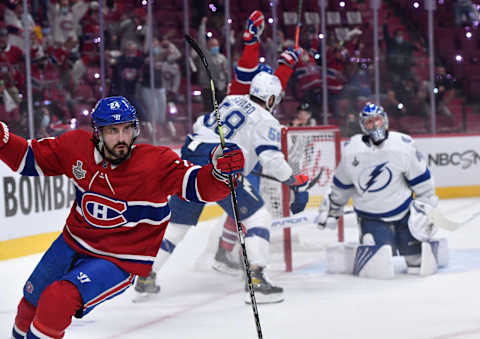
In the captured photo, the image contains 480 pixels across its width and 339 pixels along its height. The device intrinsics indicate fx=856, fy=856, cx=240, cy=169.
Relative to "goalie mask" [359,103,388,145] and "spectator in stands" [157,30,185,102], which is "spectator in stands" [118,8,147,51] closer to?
"spectator in stands" [157,30,185,102]

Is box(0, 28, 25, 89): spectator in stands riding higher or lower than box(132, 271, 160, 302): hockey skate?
higher

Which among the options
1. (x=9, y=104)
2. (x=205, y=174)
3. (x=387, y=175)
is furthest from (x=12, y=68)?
(x=205, y=174)

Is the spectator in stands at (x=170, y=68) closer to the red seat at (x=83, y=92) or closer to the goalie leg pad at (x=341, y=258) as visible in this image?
the red seat at (x=83, y=92)

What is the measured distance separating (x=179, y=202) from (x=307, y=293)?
87 centimetres

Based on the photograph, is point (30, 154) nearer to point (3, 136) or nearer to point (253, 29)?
point (3, 136)

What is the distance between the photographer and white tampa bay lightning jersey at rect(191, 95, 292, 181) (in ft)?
15.2

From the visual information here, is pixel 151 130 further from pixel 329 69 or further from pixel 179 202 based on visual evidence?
pixel 179 202

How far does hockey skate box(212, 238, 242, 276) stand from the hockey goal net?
1.06 feet

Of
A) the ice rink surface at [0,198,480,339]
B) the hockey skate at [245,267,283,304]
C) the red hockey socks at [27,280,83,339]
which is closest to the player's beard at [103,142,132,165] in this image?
the red hockey socks at [27,280,83,339]

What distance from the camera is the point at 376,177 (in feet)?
16.7

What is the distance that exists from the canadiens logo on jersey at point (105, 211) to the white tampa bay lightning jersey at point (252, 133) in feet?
5.76

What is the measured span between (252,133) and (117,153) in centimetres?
182

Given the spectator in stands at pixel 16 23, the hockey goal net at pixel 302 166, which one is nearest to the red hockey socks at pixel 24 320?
the hockey goal net at pixel 302 166

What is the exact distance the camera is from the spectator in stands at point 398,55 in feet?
29.4
